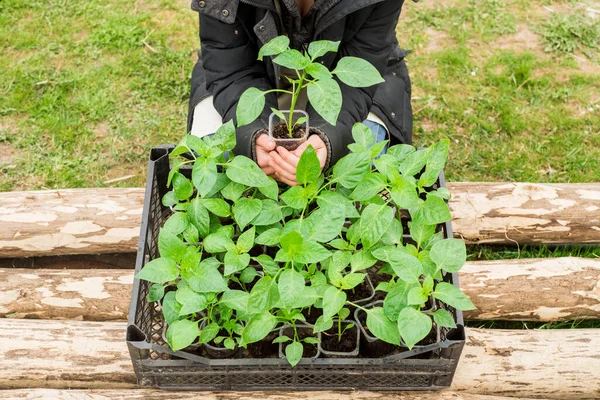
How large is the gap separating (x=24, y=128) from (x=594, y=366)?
98.9 inches

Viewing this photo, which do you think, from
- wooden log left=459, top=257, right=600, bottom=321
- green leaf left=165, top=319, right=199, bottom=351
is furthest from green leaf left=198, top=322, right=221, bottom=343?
wooden log left=459, top=257, right=600, bottom=321

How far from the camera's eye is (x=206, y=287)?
1.47 metres

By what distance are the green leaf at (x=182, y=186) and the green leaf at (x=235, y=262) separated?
0.22 m

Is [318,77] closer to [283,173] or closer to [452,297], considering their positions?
[283,173]

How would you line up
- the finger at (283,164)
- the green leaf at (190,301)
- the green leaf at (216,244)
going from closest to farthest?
the green leaf at (190,301) < the green leaf at (216,244) < the finger at (283,164)

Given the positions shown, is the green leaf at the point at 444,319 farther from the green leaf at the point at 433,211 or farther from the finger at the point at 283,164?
the finger at the point at 283,164

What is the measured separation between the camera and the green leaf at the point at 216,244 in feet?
5.11

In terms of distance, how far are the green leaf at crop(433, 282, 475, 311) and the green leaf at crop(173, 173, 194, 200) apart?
654 millimetres

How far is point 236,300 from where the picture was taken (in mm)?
1477

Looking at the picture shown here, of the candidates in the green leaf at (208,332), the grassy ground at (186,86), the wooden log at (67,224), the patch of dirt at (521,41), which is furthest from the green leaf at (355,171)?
the patch of dirt at (521,41)

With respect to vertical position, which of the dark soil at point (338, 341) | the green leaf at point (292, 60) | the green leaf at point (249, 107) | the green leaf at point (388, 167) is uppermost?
the green leaf at point (292, 60)

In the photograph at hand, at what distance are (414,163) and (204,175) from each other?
51 cm

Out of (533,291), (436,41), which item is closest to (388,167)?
(533,291)

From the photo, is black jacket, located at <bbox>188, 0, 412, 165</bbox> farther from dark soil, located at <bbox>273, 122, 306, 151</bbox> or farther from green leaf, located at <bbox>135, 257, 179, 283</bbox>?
green leaf, located at <bbox>135, 257, 179, 283</bbox>
